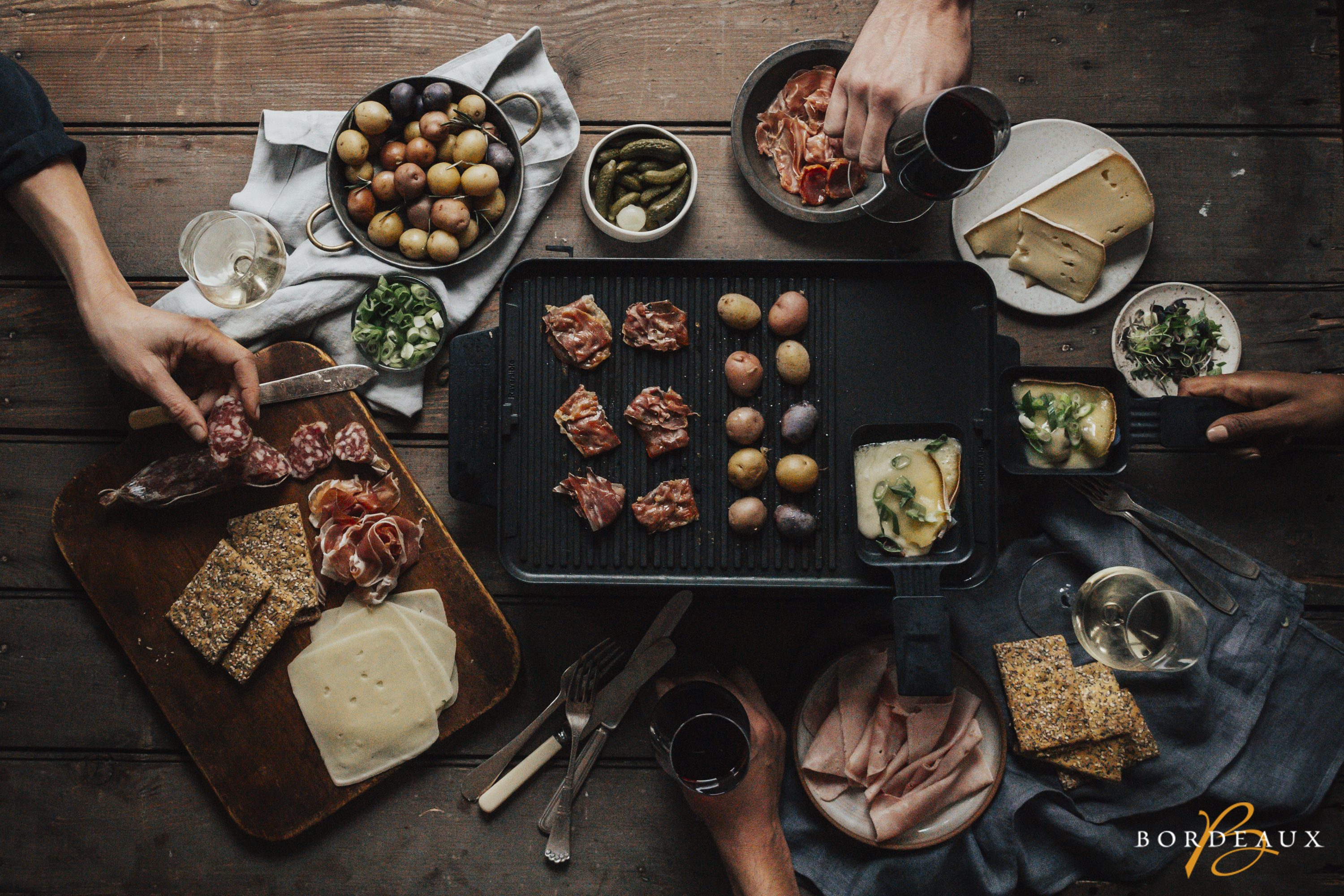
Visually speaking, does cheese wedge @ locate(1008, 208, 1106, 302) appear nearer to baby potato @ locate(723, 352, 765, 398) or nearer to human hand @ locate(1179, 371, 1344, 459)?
human hand @ locate(1179, 371, 1344, 459)

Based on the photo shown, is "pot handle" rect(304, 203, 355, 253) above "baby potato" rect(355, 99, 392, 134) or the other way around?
the other way around

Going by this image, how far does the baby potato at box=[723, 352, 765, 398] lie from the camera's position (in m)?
1.50

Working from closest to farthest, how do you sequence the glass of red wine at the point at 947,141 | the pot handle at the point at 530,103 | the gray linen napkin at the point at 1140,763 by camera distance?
the glass of red wine at the point at 947,141
the gray linen napkin at the point at 1140,763
the pot handle at the point at 530,103

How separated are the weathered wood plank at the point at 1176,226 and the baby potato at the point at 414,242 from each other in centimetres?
23

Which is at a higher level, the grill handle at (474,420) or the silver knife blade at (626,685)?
the grill handle at (474,420)

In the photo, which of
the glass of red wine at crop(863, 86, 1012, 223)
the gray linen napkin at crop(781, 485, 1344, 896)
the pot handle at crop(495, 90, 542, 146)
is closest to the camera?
the glass of red wine at crop(863, 86, 1012, 223)

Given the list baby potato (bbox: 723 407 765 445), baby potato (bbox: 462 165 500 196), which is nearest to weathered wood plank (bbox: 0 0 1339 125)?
baby potato (bbox: 462 165 500 196)

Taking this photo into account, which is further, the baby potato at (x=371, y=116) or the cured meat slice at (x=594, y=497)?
the baby potato at (x=371, y=116)

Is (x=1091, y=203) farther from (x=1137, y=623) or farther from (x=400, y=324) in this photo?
(x=400, y=324)

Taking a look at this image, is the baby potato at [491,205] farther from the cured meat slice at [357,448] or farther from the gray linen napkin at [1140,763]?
the gray linen napkin at [1140,763]

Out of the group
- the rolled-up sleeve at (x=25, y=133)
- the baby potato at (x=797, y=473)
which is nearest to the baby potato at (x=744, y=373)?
the baby potato at (x=797, y=473)

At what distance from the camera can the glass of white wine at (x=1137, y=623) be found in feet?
4.93

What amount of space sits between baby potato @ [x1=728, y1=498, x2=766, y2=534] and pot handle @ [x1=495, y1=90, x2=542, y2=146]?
935 millimetres

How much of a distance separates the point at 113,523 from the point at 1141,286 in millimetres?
2396
